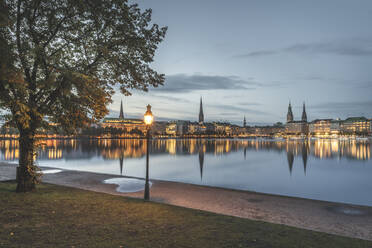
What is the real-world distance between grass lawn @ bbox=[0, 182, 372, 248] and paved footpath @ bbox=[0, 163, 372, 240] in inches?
52.9

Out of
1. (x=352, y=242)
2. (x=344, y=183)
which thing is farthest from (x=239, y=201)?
(x=344, y=183)

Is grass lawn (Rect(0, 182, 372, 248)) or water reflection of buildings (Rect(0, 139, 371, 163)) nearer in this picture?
grass lawn (Rect(0, 182, 372, 248))

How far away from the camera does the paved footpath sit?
1012cm

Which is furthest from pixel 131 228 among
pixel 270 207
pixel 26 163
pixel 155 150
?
pixel 155 150

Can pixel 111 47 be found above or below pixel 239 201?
above

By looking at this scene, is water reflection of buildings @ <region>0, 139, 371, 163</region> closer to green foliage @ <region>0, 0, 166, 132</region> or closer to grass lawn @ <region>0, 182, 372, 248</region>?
green foliage @ <region>0, 0, 166, 132</region>

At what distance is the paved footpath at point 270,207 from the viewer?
1012 centimetres

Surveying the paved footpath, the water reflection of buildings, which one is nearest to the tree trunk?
the water reflection of buildings

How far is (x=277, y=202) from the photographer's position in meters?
13.8

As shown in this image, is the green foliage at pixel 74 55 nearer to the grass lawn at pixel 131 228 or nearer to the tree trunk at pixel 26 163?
the tree trunk at pixel 26 163

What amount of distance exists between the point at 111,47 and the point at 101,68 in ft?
5.12

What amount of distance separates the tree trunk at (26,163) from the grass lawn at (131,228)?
1.52 metres

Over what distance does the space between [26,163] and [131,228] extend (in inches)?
314

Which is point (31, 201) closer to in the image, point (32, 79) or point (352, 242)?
point (32, 79)
